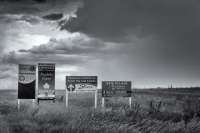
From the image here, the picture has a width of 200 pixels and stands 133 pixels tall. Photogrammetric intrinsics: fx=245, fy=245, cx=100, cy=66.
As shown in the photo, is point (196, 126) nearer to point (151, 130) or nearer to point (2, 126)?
point (151, 130)

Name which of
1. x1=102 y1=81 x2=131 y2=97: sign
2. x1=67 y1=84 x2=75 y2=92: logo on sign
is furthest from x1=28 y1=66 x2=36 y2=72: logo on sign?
x1=102 y1=81 x2=131 y2=97: sign

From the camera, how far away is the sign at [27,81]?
21047 millimetres

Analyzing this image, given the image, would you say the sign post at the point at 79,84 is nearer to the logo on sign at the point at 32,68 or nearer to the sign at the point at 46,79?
the sign at the point at 46,79

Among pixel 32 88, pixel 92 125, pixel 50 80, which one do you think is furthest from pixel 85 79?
pixel 92 125

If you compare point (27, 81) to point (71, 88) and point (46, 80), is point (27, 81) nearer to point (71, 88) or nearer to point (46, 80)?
point (46, 80)

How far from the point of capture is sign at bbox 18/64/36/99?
21.0 m

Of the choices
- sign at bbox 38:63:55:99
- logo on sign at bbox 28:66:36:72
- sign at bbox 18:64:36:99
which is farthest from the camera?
sign at bbox 38:63:55:99

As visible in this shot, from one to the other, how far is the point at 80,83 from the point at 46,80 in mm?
3062

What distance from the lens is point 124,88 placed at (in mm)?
22859

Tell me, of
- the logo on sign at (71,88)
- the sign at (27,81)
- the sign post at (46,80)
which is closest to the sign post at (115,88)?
the logo on sign at (71,88)

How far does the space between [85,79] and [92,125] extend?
426 inches

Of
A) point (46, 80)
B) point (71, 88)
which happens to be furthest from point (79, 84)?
point (46, 80)

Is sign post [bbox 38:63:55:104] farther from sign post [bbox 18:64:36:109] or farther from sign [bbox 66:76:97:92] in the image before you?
sign [bbox 66:76:97:92]

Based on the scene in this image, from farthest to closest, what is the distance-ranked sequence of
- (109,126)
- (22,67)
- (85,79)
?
(85,79)
(22,67)
(109,126)
